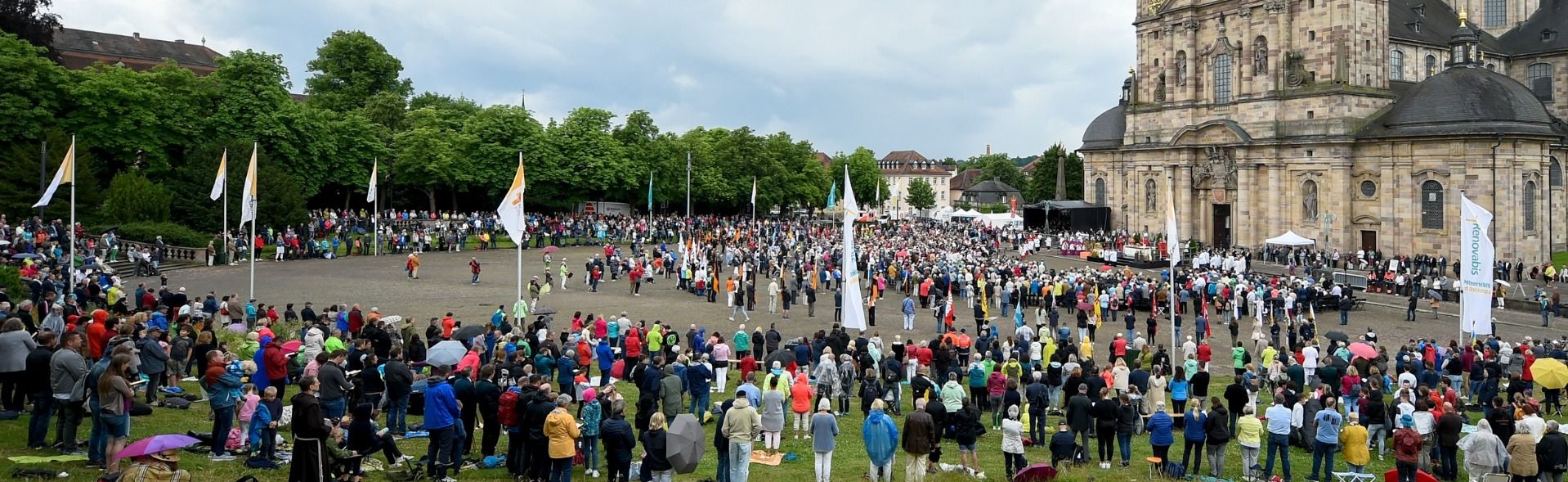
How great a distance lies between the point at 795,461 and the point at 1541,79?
70.9m

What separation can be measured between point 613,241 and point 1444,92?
4213cm

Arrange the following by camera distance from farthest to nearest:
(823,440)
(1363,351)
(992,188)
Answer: (992,188) < (1363,351) < (823,440)

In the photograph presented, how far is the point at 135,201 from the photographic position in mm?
42656

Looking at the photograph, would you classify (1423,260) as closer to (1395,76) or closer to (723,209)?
(1395,76)

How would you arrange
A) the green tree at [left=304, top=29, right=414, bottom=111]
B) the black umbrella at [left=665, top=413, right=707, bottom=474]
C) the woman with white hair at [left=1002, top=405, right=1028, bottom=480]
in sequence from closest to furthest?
1. the black umbrella at [left=665, top=413, right=707, bottom=474]
2. the woman with white hair at [left=1002, top=405, right=1028, bottom=480]
3. the green tree at [left=304, top=29, right=414, bottom=111]

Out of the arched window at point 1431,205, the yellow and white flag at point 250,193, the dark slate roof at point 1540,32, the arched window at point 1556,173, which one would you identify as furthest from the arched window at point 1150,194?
the yellow and white flag at point 250,193

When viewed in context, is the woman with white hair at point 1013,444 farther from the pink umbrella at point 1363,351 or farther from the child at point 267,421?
the pink umbrella at point 1363,351

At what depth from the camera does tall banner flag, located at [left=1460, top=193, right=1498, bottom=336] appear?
21.6 m

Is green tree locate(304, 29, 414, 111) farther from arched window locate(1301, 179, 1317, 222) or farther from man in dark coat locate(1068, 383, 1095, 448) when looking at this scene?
man in dark coat locate(1068, 383, 1095, 448)

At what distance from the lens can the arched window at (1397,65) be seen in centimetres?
6284

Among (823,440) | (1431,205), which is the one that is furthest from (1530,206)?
(823,440)

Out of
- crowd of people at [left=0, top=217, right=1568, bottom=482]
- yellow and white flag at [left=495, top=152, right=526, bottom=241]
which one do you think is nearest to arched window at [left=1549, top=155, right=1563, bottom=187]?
crowd of people at [left=0, top=217, right=1568, bottom=482]

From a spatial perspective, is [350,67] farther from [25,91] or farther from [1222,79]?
[1222,79]

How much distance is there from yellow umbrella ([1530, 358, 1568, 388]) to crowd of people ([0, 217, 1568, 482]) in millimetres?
422
